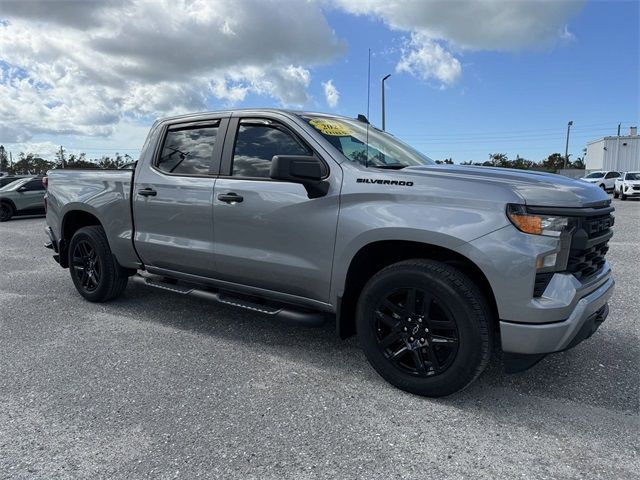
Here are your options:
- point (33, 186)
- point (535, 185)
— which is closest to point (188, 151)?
point (535, 185)

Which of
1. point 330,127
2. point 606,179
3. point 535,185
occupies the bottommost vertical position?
point 606,179

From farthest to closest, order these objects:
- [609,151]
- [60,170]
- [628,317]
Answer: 1. [609,151]
2. [60,170]
3. [628,317]

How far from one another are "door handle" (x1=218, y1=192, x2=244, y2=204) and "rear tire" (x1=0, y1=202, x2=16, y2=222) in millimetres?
15043

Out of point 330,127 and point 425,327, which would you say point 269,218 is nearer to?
point 330,127

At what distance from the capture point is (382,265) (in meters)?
3.45

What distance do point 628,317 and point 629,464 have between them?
2701mm

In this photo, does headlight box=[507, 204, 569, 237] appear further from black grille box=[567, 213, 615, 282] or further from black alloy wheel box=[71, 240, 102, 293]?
black alloy wheel box=[71, 240, 102, 293]

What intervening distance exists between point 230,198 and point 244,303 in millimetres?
837

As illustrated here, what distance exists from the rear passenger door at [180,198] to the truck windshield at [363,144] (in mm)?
914

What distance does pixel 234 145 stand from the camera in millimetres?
4004

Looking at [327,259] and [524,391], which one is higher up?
[327,259]

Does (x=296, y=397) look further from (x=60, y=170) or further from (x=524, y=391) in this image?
(x=60, y=170)

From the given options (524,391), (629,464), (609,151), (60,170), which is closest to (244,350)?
(524,391)

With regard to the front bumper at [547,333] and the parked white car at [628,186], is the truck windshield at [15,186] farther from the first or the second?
the parked white car at [628,186]
